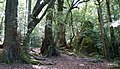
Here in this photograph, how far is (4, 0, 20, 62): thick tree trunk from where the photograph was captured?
10.2m

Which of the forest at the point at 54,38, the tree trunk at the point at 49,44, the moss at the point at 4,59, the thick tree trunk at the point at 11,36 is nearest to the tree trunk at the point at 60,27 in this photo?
the forest at the point at 54,38

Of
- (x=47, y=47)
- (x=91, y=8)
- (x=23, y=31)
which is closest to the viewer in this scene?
(x=23, y=31)

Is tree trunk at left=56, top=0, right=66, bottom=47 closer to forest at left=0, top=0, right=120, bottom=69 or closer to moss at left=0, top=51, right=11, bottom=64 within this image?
forest at left=0, top=0, right=120, bottom=69

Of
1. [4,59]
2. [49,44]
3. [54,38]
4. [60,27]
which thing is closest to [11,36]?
[4,59]

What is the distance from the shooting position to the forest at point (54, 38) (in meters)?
10.5

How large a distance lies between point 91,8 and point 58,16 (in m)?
12.8

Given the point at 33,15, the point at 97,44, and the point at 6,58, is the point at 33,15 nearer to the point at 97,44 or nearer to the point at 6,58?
the point at 6,58

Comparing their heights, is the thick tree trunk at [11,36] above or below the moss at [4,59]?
above

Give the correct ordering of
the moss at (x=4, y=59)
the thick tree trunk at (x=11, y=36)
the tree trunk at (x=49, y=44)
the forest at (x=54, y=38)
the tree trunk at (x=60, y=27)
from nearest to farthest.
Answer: the moss at (x=4, y=59) < the thick tree trunk at (x=11, y=36) < the forest at (x=54, y=38) < the tree trunk at (x=49, y=44) < the tree trunk at (x=60, y=27)

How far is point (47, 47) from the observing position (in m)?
15.9

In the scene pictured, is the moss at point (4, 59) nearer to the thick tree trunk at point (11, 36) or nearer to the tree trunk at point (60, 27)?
the thick tree trunk at point (11, 36)

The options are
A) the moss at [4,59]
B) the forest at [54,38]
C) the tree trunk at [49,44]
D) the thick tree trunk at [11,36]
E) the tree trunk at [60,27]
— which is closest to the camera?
the moss at [4,59]

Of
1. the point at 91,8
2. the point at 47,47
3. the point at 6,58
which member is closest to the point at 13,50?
the point at 6,58

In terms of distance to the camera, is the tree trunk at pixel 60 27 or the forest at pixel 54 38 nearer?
the forest at pixel 54 38
